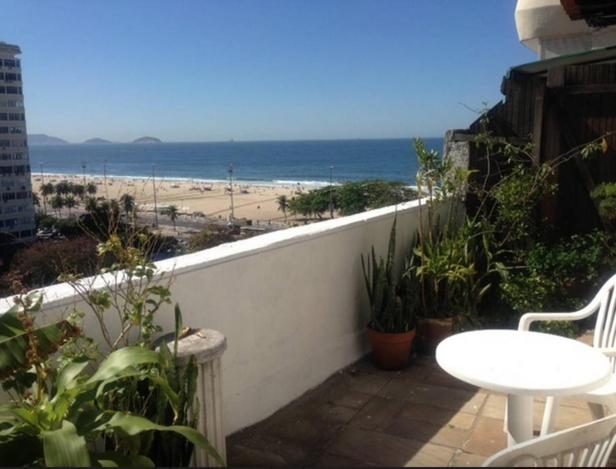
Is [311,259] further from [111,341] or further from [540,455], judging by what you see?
[540,455]

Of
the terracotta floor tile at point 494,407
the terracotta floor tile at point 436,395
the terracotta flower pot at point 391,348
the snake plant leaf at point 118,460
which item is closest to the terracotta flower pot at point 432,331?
the terracotta flower pot at point 391,348

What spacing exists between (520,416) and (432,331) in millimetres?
1783

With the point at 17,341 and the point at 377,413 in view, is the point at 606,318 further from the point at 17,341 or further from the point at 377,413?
the point at 17,341

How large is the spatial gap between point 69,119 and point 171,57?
869 inches

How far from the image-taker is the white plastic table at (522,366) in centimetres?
187

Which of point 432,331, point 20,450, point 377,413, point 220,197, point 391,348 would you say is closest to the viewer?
point 20,450

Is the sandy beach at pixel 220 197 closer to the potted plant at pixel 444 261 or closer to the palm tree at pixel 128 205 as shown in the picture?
the potted plant at pixel 444 261

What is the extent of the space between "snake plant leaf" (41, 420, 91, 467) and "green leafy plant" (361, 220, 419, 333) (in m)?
2.45

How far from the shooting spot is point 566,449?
1.33 metres

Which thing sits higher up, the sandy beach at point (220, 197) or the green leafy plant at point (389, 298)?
the green leafy plant at point (389, 298)

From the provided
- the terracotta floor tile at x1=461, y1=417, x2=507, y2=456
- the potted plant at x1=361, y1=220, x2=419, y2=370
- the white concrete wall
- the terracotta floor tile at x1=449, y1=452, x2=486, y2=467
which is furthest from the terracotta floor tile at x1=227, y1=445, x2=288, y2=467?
the potted plant at x1=361, y1=220, x2=419, y2=370

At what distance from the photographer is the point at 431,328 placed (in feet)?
12.7

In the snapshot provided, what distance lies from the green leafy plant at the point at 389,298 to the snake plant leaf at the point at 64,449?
2.45 meters

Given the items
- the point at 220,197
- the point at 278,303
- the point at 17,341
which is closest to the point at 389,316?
the point at 278,303
